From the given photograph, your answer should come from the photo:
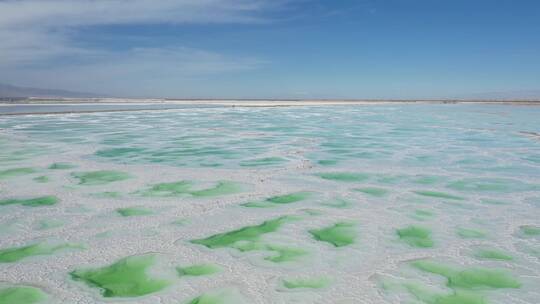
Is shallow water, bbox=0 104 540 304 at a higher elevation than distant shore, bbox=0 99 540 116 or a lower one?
higher

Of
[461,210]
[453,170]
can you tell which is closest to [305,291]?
[461,210]

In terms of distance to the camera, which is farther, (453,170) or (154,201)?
(453,170)

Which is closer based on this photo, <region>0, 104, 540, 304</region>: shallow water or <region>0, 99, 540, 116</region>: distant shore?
<region>0, 104, 540, 304</region>: shallow water

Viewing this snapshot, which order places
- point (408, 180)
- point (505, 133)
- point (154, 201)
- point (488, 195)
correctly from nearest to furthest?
point (154, 201) < point (488, 195) < point (408, 180) < point (505, 133)

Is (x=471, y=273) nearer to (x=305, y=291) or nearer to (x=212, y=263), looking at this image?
(x=305, y=291)

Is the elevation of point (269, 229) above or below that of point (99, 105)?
above

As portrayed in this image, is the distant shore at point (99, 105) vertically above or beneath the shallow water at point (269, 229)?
beneath

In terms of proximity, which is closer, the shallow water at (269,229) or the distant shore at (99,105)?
the shallow water at (269,229)

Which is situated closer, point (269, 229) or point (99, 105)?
point (269, 229)
